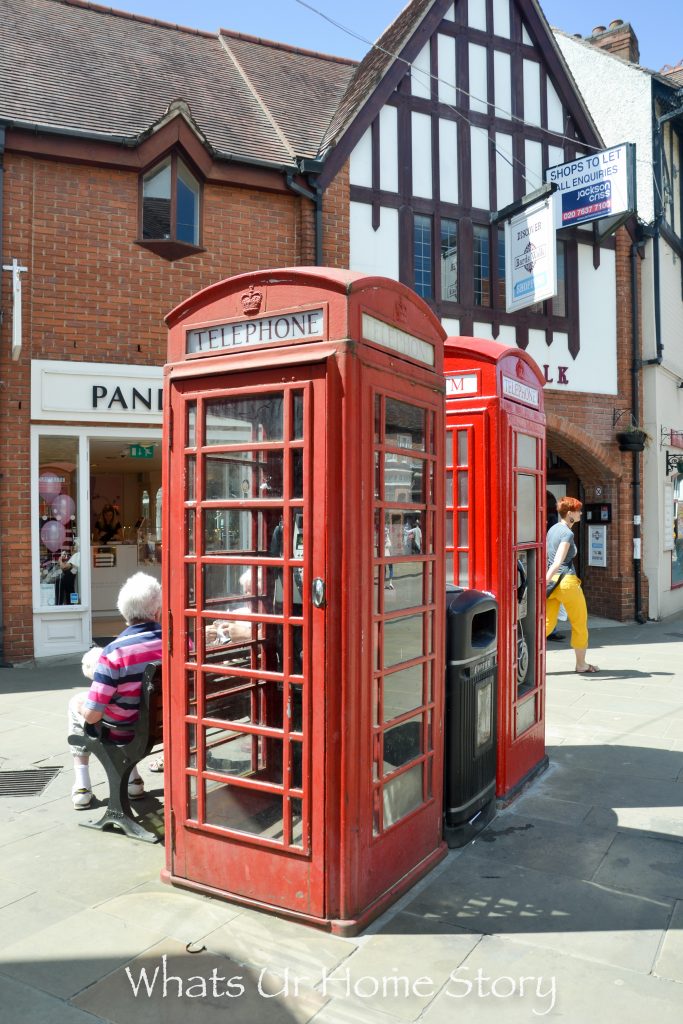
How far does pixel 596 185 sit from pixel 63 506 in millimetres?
9044

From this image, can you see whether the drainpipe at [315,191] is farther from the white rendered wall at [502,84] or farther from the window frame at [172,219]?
the white rendered wall at [502,84]

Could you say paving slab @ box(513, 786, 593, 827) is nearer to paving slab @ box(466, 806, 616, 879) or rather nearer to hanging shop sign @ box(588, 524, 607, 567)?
paving slab @ box(466, 806, 616, 879)

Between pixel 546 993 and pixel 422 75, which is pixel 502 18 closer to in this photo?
pixel 422 75

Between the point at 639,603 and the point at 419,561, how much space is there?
1103 centimetres

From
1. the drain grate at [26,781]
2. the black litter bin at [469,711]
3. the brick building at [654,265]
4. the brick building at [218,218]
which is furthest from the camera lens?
the brick building at [654,265]

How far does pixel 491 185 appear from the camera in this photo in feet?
41.8

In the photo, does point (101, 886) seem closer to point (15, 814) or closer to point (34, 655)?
point (15, 814)

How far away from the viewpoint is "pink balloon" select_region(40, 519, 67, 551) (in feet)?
32.3

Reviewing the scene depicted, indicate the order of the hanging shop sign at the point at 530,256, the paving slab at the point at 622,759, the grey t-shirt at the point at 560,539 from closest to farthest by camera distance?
the paving slab at the point at 622,759 < the grey t-shirt at the point at 560,539 < the hanging shop sign at the point at 530,256

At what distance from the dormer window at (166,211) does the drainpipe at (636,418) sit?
25.1 feet

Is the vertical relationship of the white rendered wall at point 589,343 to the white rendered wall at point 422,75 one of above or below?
below

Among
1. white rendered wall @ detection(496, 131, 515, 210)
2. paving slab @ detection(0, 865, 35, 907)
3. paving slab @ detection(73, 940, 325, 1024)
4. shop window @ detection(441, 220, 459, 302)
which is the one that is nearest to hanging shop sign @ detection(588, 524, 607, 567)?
shop window @ detection(441, 220, 459, 302)

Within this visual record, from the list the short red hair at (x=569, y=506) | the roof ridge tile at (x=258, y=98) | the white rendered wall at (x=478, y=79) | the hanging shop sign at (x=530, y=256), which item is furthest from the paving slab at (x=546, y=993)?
the white rendered wall at (x=478, y=79)

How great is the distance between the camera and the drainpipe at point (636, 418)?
13.8 m
